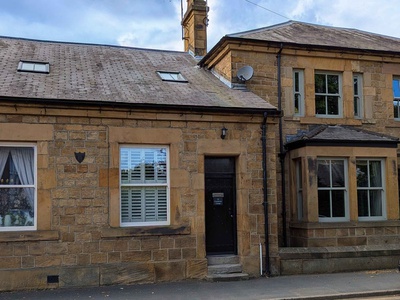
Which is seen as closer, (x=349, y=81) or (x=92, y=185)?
(x=92, y=185)

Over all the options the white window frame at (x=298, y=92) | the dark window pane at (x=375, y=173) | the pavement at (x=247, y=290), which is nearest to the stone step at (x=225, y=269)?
the pavement at (x=247, y=290)

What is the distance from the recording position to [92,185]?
1086cm

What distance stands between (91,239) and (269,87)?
6.82 metres

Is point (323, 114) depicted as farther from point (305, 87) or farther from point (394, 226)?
point (394, 226)

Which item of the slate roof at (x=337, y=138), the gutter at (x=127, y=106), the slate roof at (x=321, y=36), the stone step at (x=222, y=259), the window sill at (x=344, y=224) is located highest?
the slate roof at (x=321, y=36)

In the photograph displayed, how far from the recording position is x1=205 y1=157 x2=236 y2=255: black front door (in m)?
12.1

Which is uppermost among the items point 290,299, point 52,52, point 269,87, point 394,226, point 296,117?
point 52,52

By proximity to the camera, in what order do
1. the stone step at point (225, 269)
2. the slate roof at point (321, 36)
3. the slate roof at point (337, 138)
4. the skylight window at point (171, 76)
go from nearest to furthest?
the stone step at point (225, 269)
the slate roof at point (337, 138)
the skylight window at point (171, 76)
the slate roof at point (321, 36)

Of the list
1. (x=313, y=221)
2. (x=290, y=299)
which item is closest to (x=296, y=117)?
(x=313, y=221)

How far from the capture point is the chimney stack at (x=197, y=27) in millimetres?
17984

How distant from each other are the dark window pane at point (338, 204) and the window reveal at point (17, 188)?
790 cm

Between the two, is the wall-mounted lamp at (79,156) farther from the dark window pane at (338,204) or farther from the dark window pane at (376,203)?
the dark window pane at (376,203)

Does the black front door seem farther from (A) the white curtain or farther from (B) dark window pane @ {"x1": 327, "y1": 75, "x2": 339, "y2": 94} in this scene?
(B) dark window pane @ {"x1": 327, "y1": 75, "x2": 339, "y2": 94}

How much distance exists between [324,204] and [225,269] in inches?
144
